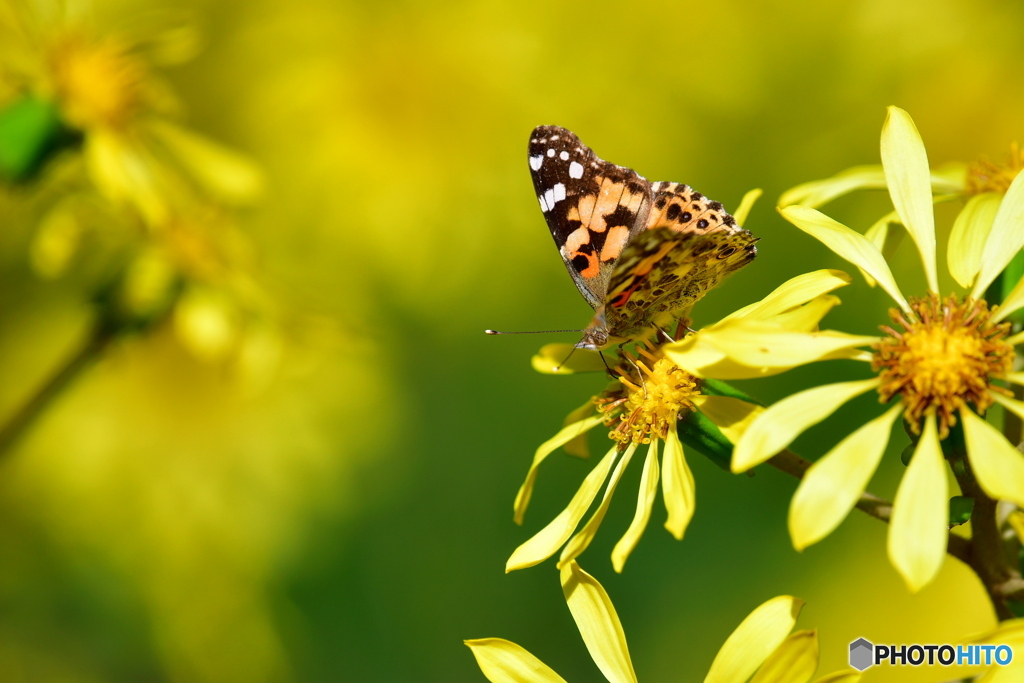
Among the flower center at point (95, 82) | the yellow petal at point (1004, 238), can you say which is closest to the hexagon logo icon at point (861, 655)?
the yellow petal at point (1004, 238)

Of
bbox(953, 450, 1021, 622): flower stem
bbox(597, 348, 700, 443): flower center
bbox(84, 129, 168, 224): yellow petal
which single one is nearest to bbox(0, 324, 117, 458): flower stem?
bbox(84, 129, 168, 224): yellow petal

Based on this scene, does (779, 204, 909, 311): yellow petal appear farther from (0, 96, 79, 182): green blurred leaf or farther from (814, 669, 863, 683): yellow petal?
(0, 96, 79, 182): green blurred leaf

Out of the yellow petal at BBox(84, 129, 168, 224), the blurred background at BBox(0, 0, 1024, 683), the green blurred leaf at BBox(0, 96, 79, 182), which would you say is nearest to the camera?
the green blurred leaf at BBox(0, 96, 79, 182)

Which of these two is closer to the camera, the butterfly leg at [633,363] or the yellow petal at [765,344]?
the yellow petal at [765,344]

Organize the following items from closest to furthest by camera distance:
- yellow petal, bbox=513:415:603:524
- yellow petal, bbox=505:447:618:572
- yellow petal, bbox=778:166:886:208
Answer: yellow petal, bbox=505:447:618:572
yellow petal, bbox=513:415:603:524
yellow petal, bbox=778:166:886:208

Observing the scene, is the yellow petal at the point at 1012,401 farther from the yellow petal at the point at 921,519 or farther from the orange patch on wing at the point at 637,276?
the orange patch on wing at the point at 637,276

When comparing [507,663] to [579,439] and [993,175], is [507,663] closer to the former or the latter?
[579,439]

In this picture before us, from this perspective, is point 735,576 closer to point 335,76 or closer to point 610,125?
point 610,125

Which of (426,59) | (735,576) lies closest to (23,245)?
(426,59)
